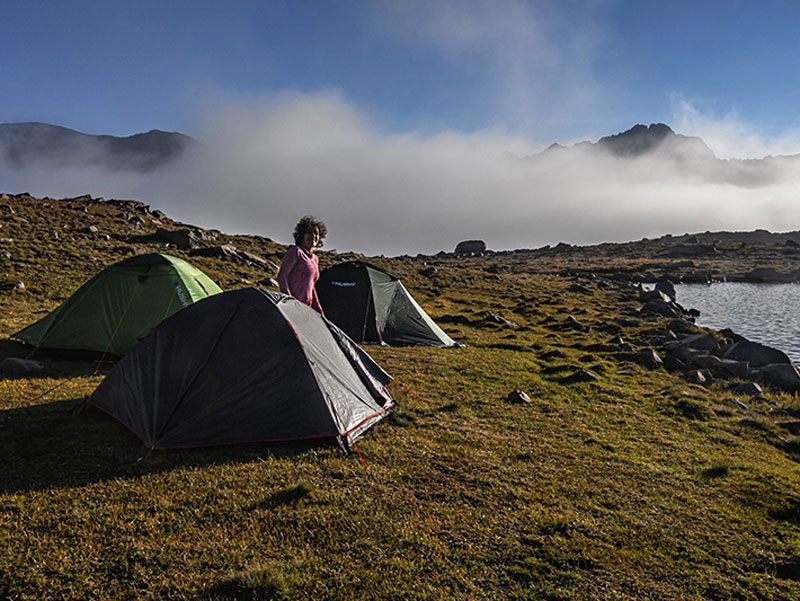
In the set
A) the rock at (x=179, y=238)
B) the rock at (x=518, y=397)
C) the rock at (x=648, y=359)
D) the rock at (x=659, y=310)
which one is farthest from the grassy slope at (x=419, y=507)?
the rock at (x=179, y=238)

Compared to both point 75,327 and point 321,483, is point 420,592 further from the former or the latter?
point 75,327

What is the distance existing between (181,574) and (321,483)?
2324 millimetres

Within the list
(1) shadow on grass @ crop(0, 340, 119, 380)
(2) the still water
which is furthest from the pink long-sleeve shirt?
(2) the still water

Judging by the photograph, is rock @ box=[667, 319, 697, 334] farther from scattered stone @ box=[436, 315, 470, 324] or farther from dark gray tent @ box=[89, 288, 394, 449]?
dark gray tent @ box=[89, 288, 394, 449]

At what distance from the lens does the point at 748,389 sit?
1496 centimetres

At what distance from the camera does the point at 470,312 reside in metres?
30.5

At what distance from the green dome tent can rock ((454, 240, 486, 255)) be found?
504ft

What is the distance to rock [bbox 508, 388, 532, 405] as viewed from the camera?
39.3ft

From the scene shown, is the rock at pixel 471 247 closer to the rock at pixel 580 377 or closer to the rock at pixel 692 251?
the rock at pixel 692 251

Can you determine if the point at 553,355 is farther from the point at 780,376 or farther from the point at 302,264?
the point at 302,264

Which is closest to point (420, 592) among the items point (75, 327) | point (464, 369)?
point (464, 369)

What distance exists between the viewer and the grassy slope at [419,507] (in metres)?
4.76

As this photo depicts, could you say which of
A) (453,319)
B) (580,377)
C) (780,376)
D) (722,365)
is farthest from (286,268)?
(780,376)

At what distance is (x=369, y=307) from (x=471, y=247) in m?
154
